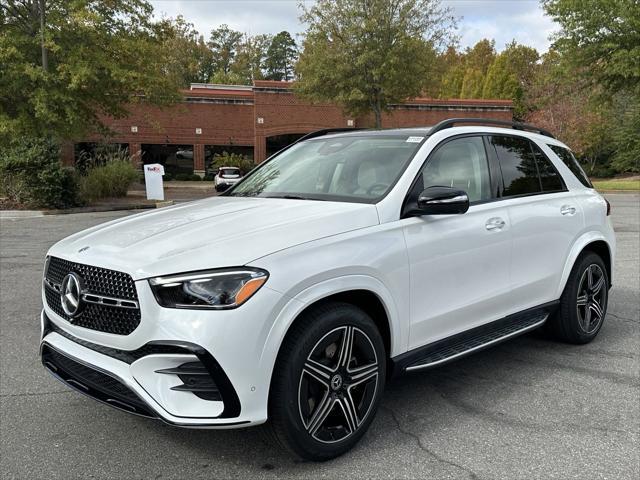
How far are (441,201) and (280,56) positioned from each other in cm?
10097

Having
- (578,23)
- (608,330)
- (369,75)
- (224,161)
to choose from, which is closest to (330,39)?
(369,75)

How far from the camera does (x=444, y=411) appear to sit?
3574mm

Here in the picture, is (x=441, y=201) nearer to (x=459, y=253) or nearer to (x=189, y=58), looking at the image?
(x=459, y=253)

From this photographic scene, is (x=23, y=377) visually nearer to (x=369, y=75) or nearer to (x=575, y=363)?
(x=575, y=363)

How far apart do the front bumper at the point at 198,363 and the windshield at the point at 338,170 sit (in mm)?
1214

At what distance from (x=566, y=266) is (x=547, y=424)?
1.58m

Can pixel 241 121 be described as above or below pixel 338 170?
above

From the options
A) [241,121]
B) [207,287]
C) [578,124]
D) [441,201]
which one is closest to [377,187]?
[441,201]

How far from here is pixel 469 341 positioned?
3.70m

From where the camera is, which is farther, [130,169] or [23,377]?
[130,169]

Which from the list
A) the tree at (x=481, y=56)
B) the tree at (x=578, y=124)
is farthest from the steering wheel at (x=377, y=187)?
the tree at (x=481, y=56)

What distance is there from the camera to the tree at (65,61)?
20250 millimetres

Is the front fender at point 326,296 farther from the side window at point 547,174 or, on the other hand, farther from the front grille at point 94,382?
the side window at point 547,174

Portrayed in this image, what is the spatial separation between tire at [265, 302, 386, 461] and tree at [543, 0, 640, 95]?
82.0 feet
